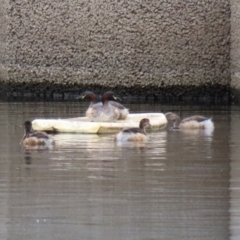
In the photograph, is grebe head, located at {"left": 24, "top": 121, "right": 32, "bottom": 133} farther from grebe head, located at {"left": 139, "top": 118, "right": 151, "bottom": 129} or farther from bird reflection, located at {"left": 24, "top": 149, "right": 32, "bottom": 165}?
grebe head, located at {"left": 139, "top": 118, "right": 151, "bottom": 129}

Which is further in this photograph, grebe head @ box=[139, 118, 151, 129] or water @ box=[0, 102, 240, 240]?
grebe head @ box=[139, 118, 151, 129]

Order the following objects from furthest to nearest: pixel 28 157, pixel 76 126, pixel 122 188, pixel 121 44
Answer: pixel 121 44 < pixel 76 126 < pixel 28 157 < pixel 122 188

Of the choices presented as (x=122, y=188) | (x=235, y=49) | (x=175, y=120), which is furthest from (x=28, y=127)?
(x=235, y=49)

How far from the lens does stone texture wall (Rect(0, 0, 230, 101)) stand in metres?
22.2

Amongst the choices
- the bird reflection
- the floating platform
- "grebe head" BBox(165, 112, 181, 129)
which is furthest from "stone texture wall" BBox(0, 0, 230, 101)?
the bird reflection

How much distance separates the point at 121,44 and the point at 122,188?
11948 mm

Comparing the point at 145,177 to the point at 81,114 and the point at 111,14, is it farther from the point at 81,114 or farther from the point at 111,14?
the point at 111,14

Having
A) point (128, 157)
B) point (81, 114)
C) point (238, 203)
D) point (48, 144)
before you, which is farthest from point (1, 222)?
point (81, 114)

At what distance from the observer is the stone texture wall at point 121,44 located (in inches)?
874

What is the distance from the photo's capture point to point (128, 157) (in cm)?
1277

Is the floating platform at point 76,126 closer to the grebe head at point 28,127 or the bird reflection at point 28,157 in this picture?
the grebe head at point 28,127

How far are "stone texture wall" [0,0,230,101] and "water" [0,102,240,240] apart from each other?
6960 mm

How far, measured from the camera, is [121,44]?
2231 cm

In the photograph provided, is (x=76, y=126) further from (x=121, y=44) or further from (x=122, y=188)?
(x=121, y=44)
